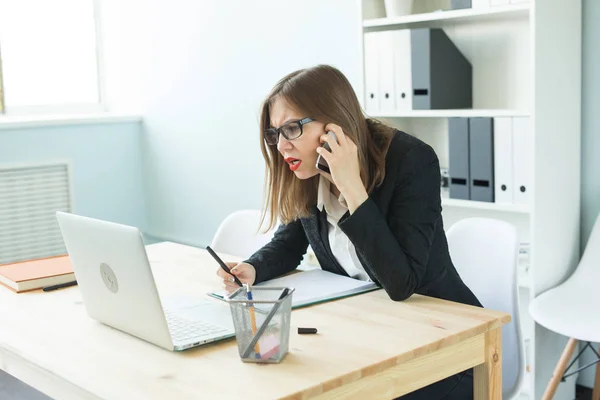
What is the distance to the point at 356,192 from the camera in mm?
1704

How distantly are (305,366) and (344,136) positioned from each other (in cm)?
60

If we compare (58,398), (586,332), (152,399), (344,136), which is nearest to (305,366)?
(152,399)

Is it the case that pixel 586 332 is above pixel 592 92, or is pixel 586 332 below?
below

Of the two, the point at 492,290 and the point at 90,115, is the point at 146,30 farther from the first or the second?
the point at 492,290

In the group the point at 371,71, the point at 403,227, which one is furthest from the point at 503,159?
the point at 403,227

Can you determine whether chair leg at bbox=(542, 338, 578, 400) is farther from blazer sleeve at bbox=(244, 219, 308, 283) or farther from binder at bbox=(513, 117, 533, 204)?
blazer sleeve at bbox=(244, 219, 308, 283)

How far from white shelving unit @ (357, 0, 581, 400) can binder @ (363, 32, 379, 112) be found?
0.7 inches

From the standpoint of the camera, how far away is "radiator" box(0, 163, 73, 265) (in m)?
4.24

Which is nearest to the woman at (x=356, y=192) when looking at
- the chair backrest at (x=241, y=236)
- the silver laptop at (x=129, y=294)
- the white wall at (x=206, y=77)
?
the silver laptop at (x=129, y=294)

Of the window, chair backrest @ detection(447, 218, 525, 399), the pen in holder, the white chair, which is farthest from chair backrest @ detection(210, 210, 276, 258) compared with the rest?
the window

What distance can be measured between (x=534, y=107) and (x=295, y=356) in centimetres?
147

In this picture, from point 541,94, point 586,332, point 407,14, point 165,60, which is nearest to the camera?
point 586,332

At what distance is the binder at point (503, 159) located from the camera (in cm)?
264

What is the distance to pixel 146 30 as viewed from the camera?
15.2ft
